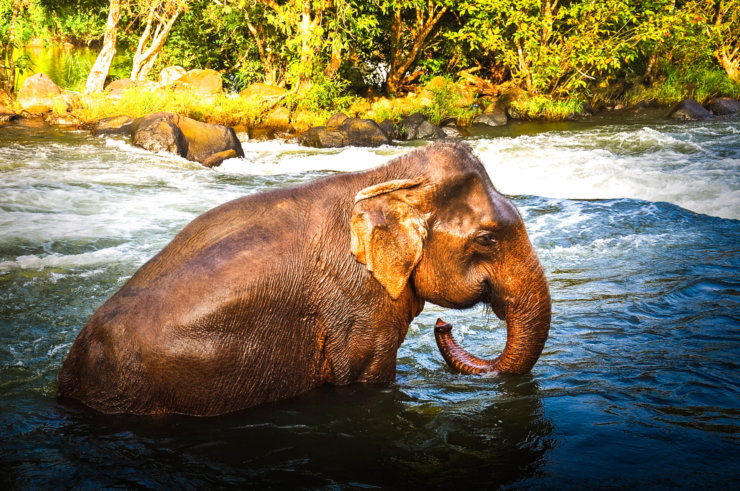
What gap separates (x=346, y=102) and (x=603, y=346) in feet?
62.5

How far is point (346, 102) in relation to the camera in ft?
75.9

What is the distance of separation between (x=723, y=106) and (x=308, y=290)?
23443mm

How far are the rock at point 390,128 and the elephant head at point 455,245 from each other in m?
16.9

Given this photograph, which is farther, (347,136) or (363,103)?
(363,103)

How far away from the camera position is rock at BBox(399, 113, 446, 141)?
826 inches

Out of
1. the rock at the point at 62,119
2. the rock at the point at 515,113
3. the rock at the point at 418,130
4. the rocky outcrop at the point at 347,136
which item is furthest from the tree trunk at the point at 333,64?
the rock at the point at 62,119

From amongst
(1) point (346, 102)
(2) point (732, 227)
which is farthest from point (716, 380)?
(1) point (346, 102)

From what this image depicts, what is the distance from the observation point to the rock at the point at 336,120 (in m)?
19.8

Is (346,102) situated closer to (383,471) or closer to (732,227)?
(732,227)

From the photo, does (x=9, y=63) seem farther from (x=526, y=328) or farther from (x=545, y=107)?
(x=526, y=328)

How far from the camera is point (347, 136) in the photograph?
19000mm

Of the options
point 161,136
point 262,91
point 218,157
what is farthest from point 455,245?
point 262,91

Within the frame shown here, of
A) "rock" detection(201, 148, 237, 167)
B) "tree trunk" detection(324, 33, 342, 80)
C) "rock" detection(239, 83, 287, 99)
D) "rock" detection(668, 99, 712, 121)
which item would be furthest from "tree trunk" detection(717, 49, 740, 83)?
"rock" detection(201, 148, 237, 167)

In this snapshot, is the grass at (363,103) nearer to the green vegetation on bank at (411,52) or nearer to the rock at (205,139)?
the green vegetation on bank at (411,52)
